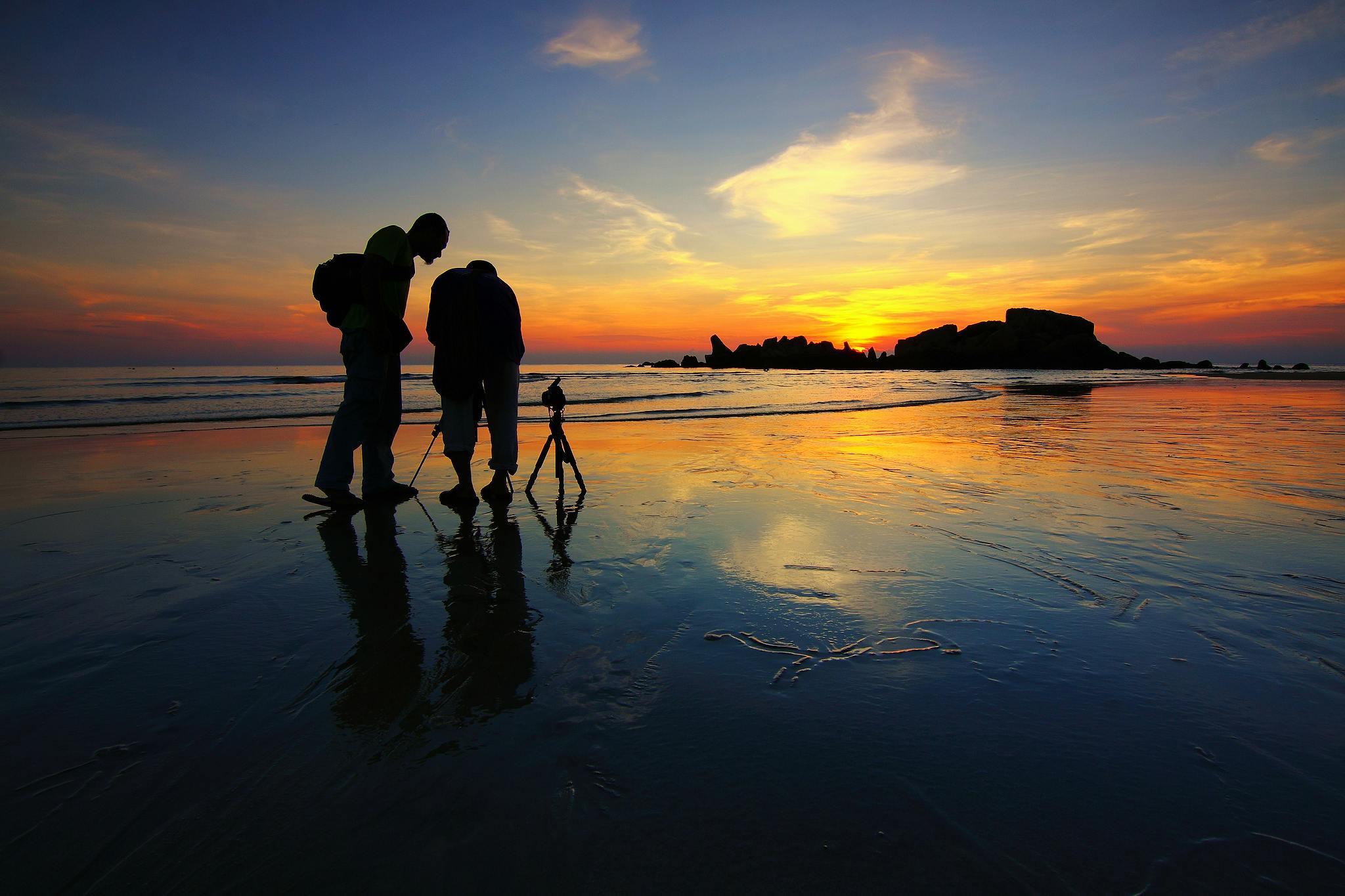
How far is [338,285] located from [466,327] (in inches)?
42.6

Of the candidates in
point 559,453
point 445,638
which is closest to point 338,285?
point 559,453

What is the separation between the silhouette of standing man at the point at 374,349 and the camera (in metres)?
5.21

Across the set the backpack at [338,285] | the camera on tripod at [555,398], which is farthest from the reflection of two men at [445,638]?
the backpack at [338,285]

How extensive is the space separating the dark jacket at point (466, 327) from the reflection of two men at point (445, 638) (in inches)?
65.1

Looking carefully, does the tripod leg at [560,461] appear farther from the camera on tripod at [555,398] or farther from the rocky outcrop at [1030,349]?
the rocky outcrop at [1030,349]

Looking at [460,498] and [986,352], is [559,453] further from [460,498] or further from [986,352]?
[986,352]

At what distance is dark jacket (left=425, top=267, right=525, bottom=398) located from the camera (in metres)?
5.48

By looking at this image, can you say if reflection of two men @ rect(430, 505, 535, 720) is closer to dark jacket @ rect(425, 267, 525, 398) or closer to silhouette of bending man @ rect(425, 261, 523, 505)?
silhouette of bending man @ rect(425, 261, 523, 505)

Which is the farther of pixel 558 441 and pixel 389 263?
pixel 558 441

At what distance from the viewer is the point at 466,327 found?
18.0ft

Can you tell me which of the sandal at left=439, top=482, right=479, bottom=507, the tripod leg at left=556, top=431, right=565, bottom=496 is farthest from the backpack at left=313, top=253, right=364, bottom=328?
the tripod leg at left=556, top=431, right=565, bottom=496

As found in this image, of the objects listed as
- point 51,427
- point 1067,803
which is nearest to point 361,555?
point 1067,803

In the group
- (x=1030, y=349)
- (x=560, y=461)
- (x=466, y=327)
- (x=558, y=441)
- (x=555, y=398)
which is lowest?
(x=560, y=461)

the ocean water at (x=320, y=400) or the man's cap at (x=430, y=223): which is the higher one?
the man's cap at (x=430, y=223)
